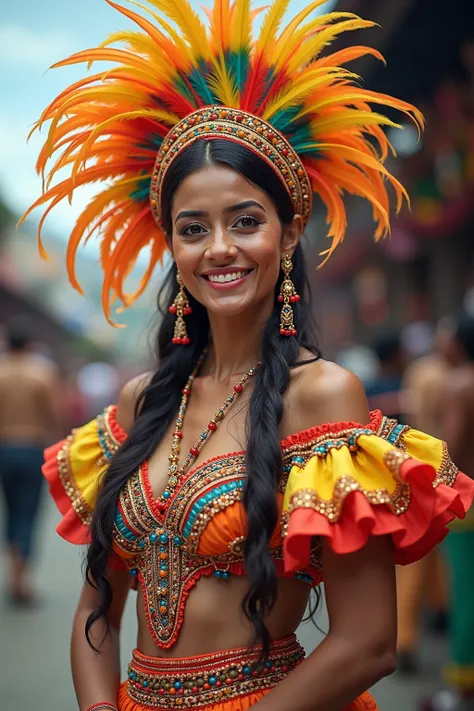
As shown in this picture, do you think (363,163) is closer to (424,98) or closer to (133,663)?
(133,663)

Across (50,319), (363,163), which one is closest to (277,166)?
(363,163)

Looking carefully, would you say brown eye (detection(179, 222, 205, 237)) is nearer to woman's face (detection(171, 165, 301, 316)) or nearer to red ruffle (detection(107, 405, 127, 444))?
woman's face (detection(171, 165, 301, 316))

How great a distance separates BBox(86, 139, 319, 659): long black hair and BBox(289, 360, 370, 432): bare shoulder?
47 mm

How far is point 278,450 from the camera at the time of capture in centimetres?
218

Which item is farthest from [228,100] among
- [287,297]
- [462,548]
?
[462,548]

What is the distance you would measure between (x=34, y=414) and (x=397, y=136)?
302 inches

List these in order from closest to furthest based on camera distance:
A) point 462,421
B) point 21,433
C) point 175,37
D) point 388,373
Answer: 1. point 175,37
2. point 462,421
3. point 388,373
4. point 21,433

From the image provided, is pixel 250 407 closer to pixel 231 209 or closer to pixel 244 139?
pixel 231 209

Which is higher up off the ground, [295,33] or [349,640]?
[295,33]

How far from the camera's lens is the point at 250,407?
2.33m

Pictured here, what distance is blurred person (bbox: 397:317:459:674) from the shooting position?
5.67m

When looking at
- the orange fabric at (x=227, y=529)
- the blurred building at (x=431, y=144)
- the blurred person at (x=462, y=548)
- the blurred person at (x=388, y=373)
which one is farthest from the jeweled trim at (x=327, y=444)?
the blurred building at (x=431, y=144)

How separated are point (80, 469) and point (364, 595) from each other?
0.95m

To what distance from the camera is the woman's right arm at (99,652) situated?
2.42 meters
